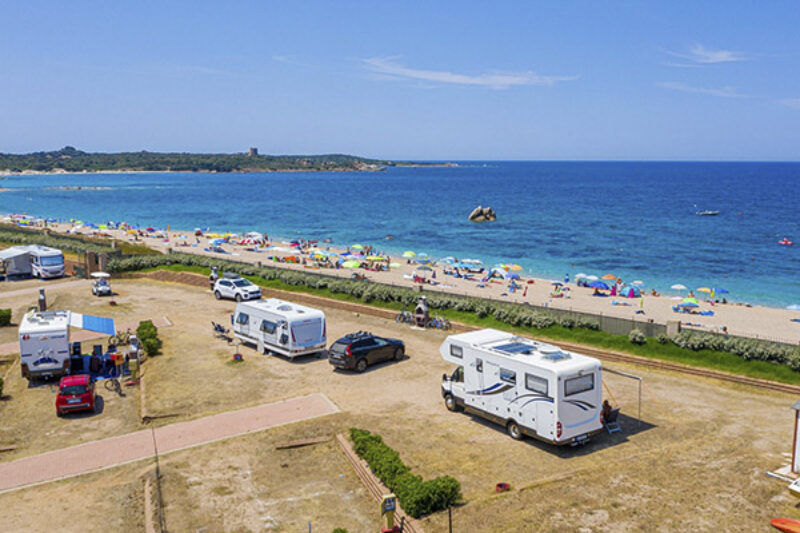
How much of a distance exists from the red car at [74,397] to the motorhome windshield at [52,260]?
85.9 ft

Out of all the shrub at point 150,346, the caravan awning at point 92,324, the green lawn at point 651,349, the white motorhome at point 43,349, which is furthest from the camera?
the shrub at point 150,346

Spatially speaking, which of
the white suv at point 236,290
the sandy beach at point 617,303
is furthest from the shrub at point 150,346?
the sandy beach at point 617,303

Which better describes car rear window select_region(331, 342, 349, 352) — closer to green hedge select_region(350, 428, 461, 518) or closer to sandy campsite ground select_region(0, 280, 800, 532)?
sandy campsite ground select_region(0, 280, 800, 532)

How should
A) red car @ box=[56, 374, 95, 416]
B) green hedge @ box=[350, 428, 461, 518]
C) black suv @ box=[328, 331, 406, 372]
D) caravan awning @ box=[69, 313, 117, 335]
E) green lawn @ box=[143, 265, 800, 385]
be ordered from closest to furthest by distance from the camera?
green hedge @ box=[350, 428, 461, 518] < red car @ box=[56, 374, 95, 416] < green lawn @ box=[143, 265, 800, 385] < black suv @ box=[328, 331, 406, 372] < caravan awning @ box=[69, 313, 117, 335]

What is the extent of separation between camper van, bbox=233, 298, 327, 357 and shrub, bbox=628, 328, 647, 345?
1194 centimetres

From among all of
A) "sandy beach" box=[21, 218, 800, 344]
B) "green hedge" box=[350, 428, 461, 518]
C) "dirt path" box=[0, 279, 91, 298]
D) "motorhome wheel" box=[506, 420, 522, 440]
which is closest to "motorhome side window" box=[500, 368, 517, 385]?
"motorhome wheel" box=[506, 420, 522, 440]

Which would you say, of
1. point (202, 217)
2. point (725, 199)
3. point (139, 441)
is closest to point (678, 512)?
point (139, 441)

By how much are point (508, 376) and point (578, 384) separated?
1.88 m

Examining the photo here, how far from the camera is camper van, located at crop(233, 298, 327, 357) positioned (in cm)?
2354

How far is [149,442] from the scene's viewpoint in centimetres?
1645

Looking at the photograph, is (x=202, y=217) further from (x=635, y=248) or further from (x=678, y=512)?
(x=678, y=512)

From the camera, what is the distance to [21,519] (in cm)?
1262

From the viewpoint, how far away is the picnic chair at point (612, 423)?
55.1ft

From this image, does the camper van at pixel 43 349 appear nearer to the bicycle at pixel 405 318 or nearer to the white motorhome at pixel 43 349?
the white motorhome at pixel 43 349
